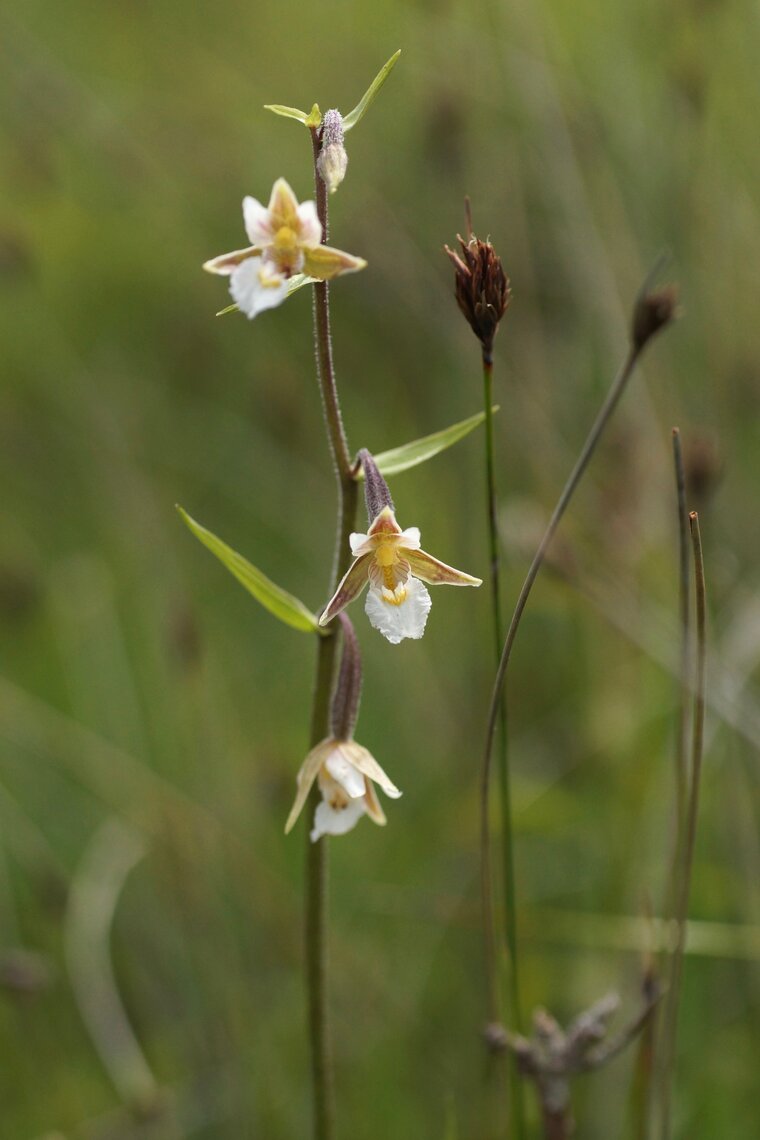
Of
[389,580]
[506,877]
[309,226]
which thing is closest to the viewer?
[309,226]

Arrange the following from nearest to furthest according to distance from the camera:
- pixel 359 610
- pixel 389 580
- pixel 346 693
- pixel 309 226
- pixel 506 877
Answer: pixel 309 226 < pixel 389 580 < pixel 346 693 < pixel 506 877 < pixel 359 610

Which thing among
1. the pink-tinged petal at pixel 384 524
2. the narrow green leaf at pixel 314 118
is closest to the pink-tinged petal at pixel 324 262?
the narrow green leaf at pixel 314 118

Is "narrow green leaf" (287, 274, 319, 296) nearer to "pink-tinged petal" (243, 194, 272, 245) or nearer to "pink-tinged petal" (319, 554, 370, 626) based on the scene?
"pink-tinged petal" (243, 194, 272, 245)

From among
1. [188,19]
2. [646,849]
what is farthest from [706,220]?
[188,19]

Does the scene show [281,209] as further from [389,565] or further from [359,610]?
[359,610]

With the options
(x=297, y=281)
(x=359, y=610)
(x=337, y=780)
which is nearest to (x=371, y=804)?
(x=337, y=780)

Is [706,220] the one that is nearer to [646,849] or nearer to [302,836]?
[646,849]

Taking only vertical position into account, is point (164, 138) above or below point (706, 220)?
above
